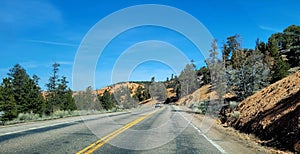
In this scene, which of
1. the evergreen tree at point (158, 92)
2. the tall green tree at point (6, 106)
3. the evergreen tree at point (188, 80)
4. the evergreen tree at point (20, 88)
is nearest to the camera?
the tall green tree at point (6, 106)

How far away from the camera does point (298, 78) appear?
16359 mm

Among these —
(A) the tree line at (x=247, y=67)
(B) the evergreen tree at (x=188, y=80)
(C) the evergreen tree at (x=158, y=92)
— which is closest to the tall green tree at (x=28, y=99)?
(A) the tree line at (x=247, y=67)

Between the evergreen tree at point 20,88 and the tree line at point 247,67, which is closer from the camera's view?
the tree line at point 247,67

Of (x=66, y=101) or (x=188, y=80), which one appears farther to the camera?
(x=188, y=80)

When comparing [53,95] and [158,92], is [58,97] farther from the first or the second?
[158,92]

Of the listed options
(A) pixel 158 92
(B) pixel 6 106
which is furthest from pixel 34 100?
(A) pixel 158 92

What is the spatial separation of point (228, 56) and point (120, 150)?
101m

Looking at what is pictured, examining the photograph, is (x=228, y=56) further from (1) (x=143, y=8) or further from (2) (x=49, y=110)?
(1) (x=143, y=8)

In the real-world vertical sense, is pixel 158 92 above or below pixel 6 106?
above

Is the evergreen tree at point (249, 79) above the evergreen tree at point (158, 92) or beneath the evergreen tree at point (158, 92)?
beneath

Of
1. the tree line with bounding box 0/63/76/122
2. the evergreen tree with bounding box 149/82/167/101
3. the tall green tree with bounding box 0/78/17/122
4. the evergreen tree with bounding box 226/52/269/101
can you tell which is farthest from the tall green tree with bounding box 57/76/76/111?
the evergreen tree with bounding box 149/82/167/101

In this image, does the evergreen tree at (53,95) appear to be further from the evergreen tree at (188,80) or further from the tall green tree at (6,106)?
the evergreen tree at (188,80)

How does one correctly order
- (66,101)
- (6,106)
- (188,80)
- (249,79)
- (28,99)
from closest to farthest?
(249,79)
(6,106)
(28,99)
(66,101)
(188,80)

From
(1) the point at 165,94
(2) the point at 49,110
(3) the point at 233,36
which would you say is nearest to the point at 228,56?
(3) the point at 233,36
